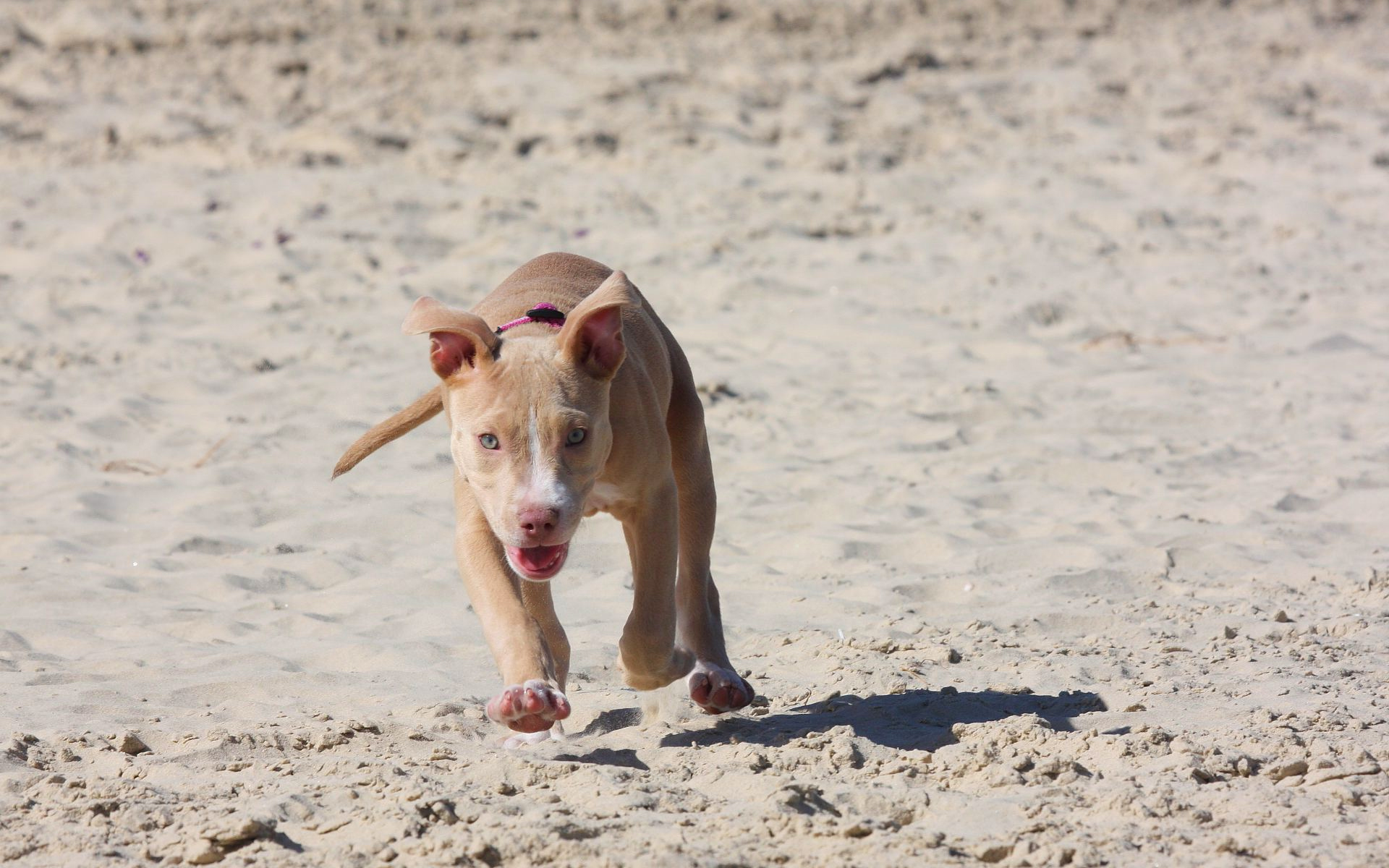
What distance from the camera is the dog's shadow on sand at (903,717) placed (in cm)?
460

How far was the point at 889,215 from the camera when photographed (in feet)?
37.3

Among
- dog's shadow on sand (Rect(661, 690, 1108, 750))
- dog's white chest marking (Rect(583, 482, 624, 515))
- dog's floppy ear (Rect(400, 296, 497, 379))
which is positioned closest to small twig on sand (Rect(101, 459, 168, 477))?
dog's floppy ear (Rect(400, 296, 497, 379))

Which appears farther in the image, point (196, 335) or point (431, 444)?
point (196, 335)

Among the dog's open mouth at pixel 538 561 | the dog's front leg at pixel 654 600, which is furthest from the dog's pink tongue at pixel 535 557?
the dog's front leg at pixel 654 600

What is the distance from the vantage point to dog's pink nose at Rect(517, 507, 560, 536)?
160 inches

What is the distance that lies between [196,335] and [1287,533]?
6.37m

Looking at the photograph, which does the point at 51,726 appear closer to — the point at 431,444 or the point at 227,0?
the point at 431,444

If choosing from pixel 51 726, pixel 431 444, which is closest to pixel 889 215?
pixel 431 444

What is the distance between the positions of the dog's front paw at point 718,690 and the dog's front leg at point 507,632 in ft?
1.46

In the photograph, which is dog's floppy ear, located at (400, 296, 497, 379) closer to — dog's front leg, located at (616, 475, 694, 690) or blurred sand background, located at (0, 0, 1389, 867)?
dog's front leg, located at (616, 475, 694, 690)

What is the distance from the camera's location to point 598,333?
434 centimetres

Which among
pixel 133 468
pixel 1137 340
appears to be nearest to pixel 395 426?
pixel 133 468

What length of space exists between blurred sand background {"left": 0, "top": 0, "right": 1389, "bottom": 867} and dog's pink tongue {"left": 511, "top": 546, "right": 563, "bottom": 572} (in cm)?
56

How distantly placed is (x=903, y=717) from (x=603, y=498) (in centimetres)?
117
